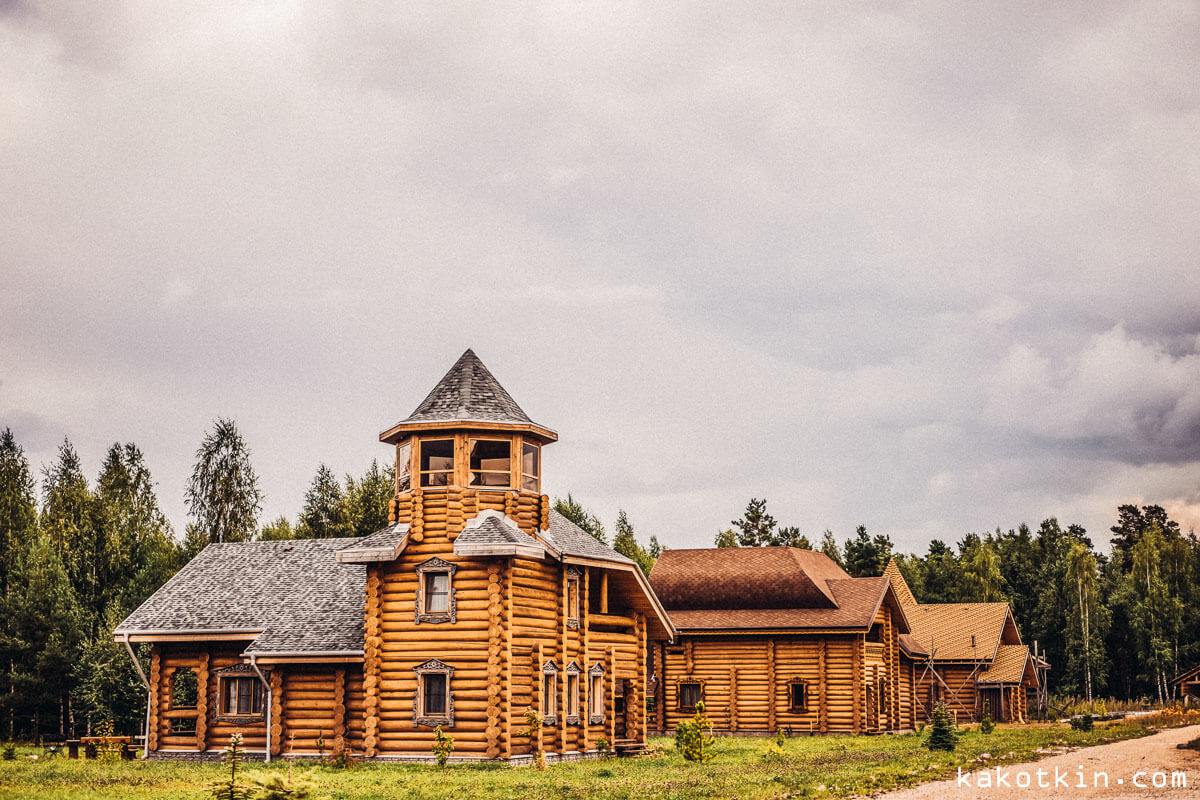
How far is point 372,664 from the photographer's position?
33812 millimetres

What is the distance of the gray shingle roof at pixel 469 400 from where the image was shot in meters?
→ 34.7

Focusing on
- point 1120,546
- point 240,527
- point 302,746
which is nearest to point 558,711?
point 302,746

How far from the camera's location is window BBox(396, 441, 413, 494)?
3516 centimetres

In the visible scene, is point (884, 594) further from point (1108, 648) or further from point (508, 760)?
point (1108, 648)

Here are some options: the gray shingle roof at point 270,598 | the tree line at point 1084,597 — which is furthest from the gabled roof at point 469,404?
the tree line at point 1084,597

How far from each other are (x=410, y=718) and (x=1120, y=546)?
110 metres

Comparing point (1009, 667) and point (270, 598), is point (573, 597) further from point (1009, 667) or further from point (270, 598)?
point (1009, 667)

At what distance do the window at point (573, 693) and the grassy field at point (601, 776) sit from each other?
5.87 feet

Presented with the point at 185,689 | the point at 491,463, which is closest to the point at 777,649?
the point at 491,463

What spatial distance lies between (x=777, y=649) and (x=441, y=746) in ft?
77.2

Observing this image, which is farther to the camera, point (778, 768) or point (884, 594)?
point (884, 594)

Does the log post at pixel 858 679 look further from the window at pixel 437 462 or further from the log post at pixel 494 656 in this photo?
the window at pixel 437 462

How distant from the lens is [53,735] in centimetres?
4881

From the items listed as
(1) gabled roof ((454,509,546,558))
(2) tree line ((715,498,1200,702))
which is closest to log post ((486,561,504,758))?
(1) gabled roof ((454,509,546,558))
